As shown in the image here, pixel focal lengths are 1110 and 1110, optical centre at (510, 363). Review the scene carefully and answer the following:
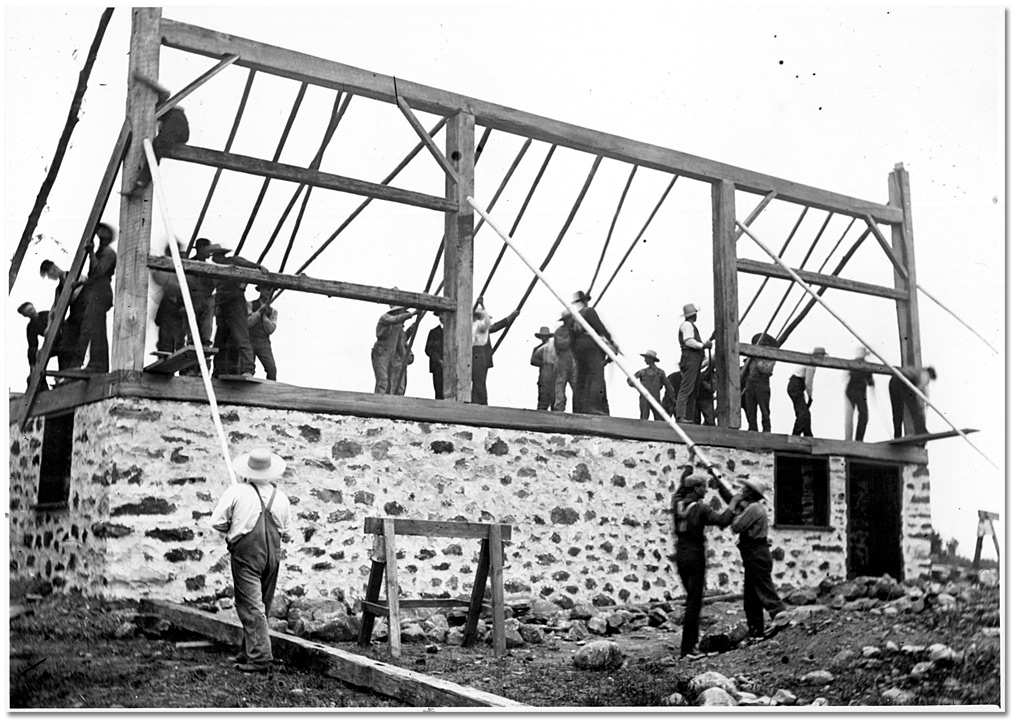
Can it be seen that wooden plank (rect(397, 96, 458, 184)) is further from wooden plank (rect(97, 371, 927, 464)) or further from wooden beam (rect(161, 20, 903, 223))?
wooden plank (rect(97, 371, 927, 464))

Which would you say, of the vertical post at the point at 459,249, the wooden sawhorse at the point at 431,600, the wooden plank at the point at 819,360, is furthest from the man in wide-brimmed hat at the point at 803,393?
the wooden sawhorse at the point at 431,600

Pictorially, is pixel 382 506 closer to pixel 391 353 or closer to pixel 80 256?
pixel 391 353

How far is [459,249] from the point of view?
33.2ft

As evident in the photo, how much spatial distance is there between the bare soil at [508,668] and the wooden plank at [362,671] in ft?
0.29

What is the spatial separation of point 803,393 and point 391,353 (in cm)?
420

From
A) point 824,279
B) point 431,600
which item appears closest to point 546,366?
point 824,279

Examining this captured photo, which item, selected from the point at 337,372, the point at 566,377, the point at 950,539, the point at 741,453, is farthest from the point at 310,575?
the point at 950,539

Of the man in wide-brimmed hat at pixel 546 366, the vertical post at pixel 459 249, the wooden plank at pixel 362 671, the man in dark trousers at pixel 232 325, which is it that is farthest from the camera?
the man in wide-brimmed hat at pixel 546 366

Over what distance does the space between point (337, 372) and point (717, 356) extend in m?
4.22

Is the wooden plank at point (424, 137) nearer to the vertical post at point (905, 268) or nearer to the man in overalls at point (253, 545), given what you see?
the man in overalls at point (253, 545)

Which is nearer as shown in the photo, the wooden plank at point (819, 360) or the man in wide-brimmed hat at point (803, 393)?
the wooden plank at point (819, 360)

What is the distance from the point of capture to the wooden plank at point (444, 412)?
8.59 m

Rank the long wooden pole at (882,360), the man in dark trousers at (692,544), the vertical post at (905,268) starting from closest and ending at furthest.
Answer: the man in dark trousers at (692,544)
the long wooden pole at (882,360)
the vertical post at (905,268)

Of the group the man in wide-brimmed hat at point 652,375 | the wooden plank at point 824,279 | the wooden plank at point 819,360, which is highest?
the wooden plank at point 824,279
